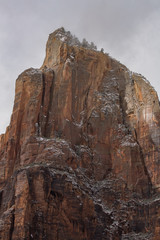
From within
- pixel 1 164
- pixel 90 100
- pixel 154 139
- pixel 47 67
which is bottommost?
pixel 1 164

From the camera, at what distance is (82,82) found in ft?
219

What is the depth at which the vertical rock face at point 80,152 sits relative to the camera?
170 ft

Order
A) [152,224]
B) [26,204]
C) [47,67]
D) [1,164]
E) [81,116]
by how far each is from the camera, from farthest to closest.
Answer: [47,67] < [81,116] < [1,164] < [152,224] < [26,204]

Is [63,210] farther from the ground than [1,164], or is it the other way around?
[1,164]

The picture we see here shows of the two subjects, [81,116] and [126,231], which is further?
[81,116]

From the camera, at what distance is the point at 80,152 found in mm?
60250

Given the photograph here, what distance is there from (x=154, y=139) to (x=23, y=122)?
16289 millimetres

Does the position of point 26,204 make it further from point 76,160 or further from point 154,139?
point 154,139

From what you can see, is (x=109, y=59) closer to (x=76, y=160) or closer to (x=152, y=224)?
(x=76, y=160)

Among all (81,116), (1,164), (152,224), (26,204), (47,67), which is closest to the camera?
(26,204)

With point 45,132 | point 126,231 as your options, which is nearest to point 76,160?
point 45,132

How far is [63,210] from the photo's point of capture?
52.3m

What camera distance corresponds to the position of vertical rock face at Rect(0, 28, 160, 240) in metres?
51.9

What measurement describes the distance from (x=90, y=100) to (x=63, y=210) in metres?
18.5
